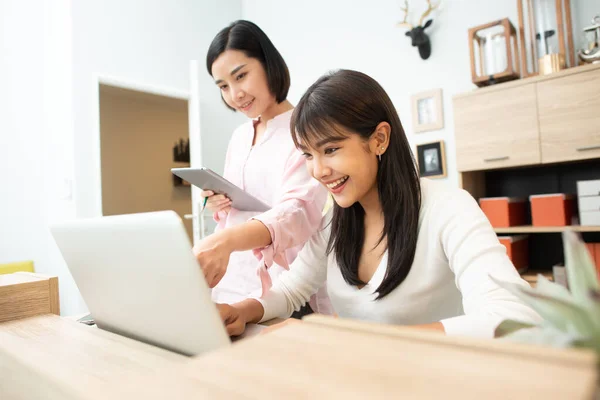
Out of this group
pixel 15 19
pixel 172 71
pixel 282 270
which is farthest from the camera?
pixel 172 71

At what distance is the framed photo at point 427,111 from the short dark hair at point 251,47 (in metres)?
1.96

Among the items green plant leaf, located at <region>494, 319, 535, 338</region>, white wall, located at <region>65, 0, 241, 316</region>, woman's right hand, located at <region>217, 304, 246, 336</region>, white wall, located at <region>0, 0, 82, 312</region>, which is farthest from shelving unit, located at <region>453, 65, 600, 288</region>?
white wall, located at <region>0, 0, 82, 312</region>

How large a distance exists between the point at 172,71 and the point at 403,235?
3254mm

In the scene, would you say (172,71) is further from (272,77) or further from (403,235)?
(403,235)

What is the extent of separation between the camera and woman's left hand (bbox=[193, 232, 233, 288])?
78 cm

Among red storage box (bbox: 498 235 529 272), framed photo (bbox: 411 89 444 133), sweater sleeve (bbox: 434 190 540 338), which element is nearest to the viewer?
sweater sleeve (bbox: 434 190 540 338)

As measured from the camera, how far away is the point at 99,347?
2.15 ft

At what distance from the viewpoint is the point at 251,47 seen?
4.19ft

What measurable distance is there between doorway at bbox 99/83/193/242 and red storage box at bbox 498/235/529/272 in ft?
11.4

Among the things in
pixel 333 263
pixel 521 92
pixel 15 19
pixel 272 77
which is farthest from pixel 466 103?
pixel 15 19

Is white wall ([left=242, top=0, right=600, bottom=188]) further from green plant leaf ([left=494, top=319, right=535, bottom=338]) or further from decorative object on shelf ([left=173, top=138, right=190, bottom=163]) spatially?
green plant leaf ([left=494, top=319, right=535, bottom=338])

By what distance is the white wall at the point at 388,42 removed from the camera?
2.89m

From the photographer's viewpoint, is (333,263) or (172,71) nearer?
(333,263)

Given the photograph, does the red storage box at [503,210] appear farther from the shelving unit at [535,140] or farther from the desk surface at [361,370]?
the desk surface at [361,370]
